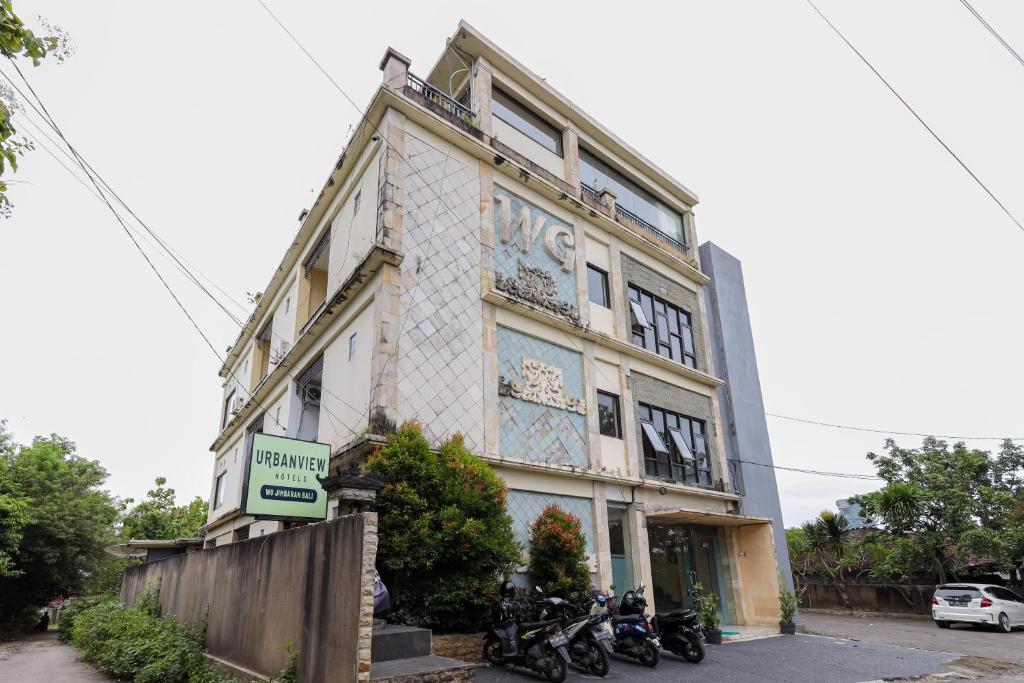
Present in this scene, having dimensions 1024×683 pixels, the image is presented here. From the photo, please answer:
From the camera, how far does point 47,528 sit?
18250mm

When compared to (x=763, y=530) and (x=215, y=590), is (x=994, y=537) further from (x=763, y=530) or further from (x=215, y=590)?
(x=215, y=590)

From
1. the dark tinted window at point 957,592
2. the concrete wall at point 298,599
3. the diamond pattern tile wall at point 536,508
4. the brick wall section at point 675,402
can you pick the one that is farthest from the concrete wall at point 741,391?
the concrete wall at point 298,599

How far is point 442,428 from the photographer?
10555 millimetres

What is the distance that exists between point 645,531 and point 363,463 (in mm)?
6941

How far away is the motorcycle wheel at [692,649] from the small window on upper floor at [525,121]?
11847 mm

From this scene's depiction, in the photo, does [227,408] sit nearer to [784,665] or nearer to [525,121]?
[525,121]

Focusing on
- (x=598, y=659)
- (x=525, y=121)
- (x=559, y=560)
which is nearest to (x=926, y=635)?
(x=559, y=560)

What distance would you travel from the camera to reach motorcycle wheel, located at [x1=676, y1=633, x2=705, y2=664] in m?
10.1

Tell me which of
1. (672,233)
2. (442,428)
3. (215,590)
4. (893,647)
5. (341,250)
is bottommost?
(893,647)

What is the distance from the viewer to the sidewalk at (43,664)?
966cm

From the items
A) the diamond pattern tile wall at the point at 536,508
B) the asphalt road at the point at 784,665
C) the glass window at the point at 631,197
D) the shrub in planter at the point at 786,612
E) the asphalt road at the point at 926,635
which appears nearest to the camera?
the asphalt road at the point at 784,665

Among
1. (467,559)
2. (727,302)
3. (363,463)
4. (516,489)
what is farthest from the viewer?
(727,302)

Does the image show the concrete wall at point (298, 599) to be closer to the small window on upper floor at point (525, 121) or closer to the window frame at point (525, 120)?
the window frame at point (525, 120)

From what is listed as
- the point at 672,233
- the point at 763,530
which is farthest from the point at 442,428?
the point at 672,233
